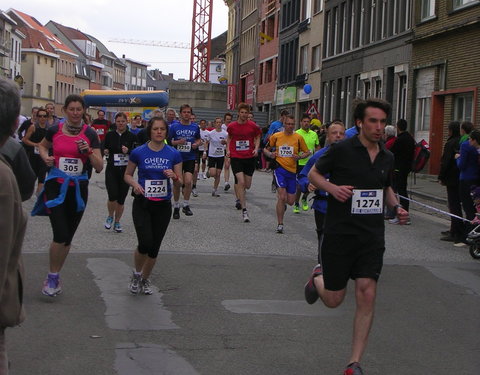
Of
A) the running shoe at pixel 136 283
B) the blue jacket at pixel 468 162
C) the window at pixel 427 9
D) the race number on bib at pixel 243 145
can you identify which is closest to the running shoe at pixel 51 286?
the running shoe at pixel 136 283

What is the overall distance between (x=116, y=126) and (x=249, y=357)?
7862mm

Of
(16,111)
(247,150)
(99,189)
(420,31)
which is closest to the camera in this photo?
(16,111)

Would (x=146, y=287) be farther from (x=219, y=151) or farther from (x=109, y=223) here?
(x=219, y=151)

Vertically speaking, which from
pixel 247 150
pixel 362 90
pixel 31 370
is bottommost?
pixel 31 370

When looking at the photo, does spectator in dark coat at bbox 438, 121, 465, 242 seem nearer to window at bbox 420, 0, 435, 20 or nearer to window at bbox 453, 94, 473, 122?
window at bbox 453, 94, 473, 122

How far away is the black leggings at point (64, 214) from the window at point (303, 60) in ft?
146

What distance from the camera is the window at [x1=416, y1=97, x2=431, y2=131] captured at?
30578 millimetres

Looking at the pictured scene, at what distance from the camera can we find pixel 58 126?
860 cm

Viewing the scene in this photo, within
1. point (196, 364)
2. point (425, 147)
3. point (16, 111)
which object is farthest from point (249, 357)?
point (425, 147)

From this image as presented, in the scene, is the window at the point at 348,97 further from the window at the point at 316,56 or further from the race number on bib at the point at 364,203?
the race number on bib at the point at 364,203

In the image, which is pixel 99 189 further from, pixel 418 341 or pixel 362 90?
pixel 362 90

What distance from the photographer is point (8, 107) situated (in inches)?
129

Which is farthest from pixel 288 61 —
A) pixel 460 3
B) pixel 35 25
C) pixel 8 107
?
pixel 35 25

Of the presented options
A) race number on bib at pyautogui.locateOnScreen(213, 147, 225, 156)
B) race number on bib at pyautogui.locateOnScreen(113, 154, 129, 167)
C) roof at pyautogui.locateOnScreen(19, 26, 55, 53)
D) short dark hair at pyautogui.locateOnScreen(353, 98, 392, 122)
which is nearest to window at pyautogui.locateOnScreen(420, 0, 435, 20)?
race number on bib at pyautogui.locateOnScreen(213, 147, 225, 156)
